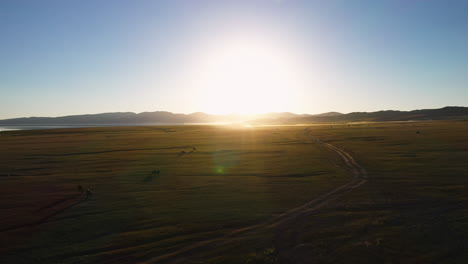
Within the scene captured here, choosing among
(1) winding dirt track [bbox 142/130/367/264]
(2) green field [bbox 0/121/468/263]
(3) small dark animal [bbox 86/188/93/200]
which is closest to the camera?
(1) winding dirt track [bbox 142/130/367/264]

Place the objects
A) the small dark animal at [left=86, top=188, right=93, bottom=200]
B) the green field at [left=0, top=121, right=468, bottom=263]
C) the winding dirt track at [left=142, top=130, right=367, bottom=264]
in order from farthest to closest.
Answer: the small dark animal at [left=86, top=188, right=93, bottom=200], the green field at [left=0, top=121, right=468, bottom=263], the winding dirt track at [left=142, top=130, right=367, bottom=264]

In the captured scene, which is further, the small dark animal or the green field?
the small dark animal

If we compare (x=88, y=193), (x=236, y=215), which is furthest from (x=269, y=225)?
(x=88, y=193)

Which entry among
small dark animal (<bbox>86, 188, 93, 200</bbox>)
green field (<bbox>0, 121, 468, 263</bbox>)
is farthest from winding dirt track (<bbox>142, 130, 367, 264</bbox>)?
small dark animal (<bbox>86, 188, 93, 200</bbox>)

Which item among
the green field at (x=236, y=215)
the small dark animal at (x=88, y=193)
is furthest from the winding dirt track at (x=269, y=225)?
the small dark animal at (x=88, y=193)

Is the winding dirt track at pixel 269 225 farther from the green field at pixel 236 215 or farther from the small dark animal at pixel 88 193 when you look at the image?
the small dark animal at pixel 88 193

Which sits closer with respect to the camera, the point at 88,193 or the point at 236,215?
the point at 236,215

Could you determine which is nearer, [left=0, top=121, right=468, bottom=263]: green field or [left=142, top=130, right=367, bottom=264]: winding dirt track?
[left=142, top=130, right=367, bottom=264]: winding dirt track

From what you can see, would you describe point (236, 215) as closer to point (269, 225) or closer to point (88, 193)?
point (269, 225)

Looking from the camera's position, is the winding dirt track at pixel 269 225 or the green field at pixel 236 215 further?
the green field at pixel 236 215

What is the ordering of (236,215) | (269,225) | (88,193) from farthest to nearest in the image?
(88,193) < (236,215) < (269,225)

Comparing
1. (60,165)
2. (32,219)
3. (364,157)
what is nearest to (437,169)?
(364,157)

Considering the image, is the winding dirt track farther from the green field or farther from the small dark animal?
the small dark animal
